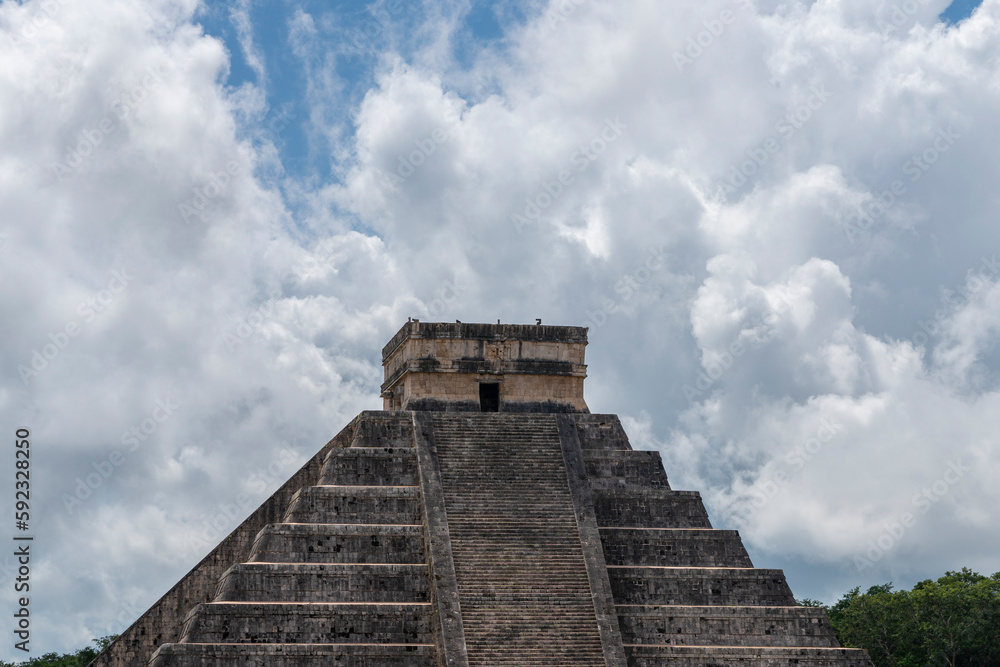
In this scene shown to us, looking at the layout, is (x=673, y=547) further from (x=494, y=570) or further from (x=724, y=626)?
(x=494, y=570)

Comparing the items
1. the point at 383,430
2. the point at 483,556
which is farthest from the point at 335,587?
the point at 383,430

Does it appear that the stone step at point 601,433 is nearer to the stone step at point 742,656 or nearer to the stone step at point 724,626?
the stone step at point 724,626

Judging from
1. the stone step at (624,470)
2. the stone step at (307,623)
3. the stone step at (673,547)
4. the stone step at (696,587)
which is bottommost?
the stone step at (307,623)

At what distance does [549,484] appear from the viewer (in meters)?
23.4

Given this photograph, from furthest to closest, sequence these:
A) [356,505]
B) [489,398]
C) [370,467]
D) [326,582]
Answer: [489,398], [370,467], [356,505], [326,582]

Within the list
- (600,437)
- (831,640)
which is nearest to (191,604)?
(600,437)

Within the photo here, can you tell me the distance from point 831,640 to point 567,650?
5109 mm

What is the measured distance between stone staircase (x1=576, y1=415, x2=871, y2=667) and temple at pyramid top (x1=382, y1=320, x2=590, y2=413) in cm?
186

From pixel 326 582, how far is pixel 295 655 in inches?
59.4

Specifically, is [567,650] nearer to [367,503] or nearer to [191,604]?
[367,503]

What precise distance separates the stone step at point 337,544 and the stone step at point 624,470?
4.05 m

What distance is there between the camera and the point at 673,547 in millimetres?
23125

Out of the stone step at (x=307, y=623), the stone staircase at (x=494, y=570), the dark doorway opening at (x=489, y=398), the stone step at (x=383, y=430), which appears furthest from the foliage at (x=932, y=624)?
the stone step at (x=307, y=623)

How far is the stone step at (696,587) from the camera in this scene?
22.1 m
